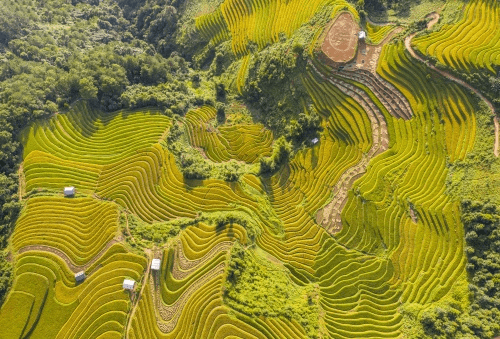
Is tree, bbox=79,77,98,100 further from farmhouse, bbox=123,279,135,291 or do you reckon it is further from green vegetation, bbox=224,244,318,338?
green vegetation, bbox=224,244,318,338

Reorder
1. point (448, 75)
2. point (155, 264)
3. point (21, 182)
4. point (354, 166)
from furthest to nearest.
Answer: point (21, 182)
point (354, 166)
point (448, 75)
point (155, 264)

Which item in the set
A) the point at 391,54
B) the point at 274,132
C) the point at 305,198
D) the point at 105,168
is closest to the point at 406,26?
the point at 391,54

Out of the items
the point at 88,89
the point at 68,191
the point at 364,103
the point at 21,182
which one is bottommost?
the point at 68,191

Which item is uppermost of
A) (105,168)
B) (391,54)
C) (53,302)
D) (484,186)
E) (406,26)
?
(406,26)

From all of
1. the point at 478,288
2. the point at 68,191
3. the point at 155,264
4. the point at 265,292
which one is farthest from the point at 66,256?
the point at 478,288

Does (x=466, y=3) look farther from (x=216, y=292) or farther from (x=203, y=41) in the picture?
(x=216, y=292)

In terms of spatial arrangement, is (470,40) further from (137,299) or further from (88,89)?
(88,89)
